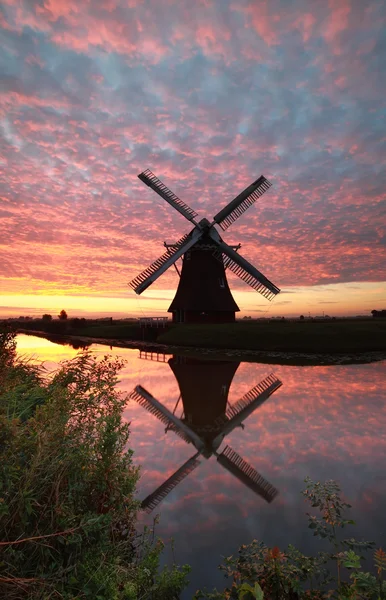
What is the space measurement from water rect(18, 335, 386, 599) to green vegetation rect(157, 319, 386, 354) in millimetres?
13725

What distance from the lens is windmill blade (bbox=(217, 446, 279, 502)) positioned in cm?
666

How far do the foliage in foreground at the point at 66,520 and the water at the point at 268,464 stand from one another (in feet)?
3.01

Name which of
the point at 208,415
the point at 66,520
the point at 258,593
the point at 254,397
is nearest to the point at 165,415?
the point at 208,415

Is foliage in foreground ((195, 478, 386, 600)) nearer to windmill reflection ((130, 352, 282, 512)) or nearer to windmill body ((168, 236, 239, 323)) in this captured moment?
windmill reflection ((130, 352, 282, 512))

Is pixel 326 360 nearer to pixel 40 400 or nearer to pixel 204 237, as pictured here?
pixel 204 237

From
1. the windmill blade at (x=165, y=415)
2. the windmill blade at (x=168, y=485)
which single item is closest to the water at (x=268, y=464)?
the windmill blade at (x=168, y=485)

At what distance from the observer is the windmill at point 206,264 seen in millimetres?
33719

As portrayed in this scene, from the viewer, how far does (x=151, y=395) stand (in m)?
14.7

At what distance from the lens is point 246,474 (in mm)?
7344

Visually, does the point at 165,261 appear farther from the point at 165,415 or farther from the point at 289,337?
the point at 165,415

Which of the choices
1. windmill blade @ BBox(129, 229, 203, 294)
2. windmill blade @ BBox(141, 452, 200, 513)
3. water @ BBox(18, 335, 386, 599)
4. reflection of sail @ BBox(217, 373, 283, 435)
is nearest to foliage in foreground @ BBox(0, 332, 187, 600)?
water @ BBox(18, 335, 386, 599)

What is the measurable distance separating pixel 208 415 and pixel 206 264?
24.6 meters

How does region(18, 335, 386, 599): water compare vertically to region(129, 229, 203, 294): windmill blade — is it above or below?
below

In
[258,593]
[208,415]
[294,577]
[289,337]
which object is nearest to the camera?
[258,593]
